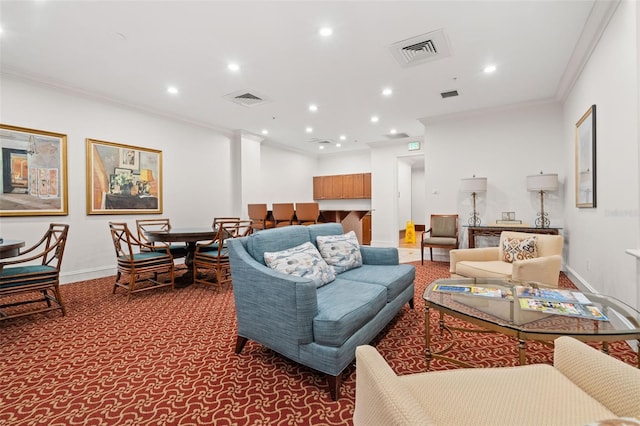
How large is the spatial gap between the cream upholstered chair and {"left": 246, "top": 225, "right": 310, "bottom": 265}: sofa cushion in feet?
10.4

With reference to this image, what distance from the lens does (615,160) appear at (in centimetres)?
255

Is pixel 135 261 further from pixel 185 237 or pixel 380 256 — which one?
pixel 380 256

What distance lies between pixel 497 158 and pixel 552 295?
4.04 m

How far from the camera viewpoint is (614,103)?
256 cm

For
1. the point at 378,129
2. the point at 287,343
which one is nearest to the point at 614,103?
the point at 287,343

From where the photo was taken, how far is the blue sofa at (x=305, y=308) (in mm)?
1676

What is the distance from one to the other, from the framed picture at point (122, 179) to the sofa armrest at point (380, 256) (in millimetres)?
3958

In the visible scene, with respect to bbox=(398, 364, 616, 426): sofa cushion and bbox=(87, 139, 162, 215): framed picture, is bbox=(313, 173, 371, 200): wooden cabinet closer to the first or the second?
bbox=(87, 139, 162, 215): framed picture

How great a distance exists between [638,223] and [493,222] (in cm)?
328

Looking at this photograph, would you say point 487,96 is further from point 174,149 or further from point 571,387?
point 174,149

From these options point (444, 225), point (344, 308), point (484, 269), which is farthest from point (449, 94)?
point (344, 308)

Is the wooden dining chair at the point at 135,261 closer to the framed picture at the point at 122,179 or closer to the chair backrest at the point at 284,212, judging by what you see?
the framed picture at the point at 122,179

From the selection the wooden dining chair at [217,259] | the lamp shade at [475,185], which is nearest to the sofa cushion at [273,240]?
the wooden dining chair at [217,259]

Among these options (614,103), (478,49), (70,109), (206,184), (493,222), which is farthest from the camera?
(206,184)
